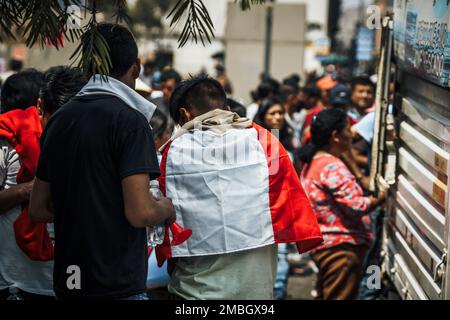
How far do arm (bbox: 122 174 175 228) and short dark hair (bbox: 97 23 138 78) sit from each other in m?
0.53

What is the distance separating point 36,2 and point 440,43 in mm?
1917

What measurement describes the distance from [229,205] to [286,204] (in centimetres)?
28

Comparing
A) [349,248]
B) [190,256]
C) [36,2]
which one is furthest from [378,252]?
[36,2]

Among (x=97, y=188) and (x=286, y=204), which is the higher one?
(x=97, y=188)

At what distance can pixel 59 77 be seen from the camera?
4684 mm

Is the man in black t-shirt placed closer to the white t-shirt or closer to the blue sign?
the white t-shirt

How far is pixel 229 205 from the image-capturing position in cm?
438

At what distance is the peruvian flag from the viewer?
4.37m

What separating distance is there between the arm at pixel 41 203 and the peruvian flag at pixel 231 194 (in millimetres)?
643

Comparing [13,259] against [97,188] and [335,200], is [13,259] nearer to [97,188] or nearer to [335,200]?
[97,188]

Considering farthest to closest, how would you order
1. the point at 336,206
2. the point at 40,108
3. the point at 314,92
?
1. the point at 314,92
2. the point at 336,206
3. the point at 40,108

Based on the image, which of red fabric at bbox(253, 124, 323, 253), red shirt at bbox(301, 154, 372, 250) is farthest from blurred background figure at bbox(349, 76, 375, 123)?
red fabric at bbox(253, 124, 323, 253)

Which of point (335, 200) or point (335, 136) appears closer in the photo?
point (335, 200)

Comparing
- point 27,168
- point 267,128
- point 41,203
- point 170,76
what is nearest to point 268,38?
point 170,76
